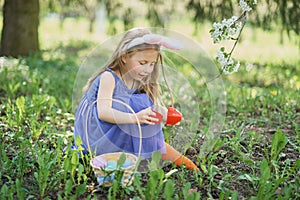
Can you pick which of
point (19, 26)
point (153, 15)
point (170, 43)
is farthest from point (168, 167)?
point (19, 26)

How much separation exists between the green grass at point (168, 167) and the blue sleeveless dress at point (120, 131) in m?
0.14

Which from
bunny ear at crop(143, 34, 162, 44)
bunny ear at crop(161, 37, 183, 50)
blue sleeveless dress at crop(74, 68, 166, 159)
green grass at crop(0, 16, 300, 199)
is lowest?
green grass at crop(0, 16, 300, 199)

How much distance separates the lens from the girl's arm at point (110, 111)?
2600 mm

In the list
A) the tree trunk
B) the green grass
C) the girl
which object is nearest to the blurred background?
the tree trunk

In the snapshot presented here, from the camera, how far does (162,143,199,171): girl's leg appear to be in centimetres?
276

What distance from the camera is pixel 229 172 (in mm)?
2811

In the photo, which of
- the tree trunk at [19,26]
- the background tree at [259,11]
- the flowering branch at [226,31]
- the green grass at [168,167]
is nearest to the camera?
the green grass at [168,167]

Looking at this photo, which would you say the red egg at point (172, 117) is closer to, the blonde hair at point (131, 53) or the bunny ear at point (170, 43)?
the blonde hair at point (131, 53)

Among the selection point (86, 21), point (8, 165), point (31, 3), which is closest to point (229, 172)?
point (8, 165)

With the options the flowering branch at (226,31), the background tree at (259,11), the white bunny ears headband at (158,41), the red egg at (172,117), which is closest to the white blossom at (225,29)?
the flowering branch at (226,31)

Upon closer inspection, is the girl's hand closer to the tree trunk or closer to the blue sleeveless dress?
the blue sleeveless dress

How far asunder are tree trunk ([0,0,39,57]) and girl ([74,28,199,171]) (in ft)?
14.9

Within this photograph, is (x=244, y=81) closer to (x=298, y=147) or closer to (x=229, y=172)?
(x=298, y=147)

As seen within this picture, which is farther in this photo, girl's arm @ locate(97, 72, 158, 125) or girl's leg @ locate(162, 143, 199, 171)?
girl's leg @ locate(162, 143, 199, 171)
